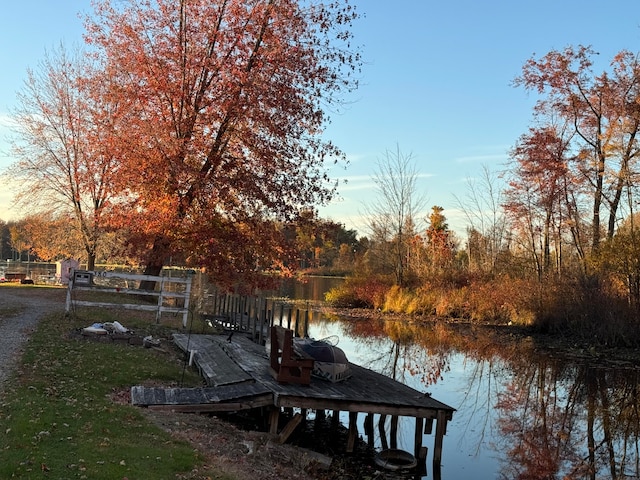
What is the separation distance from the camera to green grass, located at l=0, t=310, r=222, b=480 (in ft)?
20.8

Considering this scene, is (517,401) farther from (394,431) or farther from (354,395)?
(354,395)

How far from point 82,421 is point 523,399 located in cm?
1157

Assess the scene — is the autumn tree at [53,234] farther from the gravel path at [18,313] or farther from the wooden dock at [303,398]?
the wooden dock at [303,398]

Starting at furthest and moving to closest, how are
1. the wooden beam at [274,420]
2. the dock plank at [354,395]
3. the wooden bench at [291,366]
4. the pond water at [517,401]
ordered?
the wooden bench at [291,366] → the pond water at [517,401] → the wooden beam at [274,420] → the dock plank at [354,395]

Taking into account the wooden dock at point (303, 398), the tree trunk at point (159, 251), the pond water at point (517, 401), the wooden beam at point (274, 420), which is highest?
the tree trunk at point (159, 251)

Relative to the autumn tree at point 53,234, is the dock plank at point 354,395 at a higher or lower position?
lower

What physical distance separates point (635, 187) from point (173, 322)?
22.9m

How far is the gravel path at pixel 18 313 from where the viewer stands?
11662mm

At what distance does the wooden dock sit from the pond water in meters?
0.87

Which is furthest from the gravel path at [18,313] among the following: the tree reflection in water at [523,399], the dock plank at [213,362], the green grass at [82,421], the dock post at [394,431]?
the tree reflection in water at [523,399]

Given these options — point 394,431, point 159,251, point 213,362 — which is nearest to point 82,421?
Result: point 213,362

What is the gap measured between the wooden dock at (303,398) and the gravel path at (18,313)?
2886mm

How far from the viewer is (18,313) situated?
18.3 meters

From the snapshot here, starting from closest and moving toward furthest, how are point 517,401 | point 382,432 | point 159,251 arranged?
point 382,432 < point 517,401 < point 159,251
